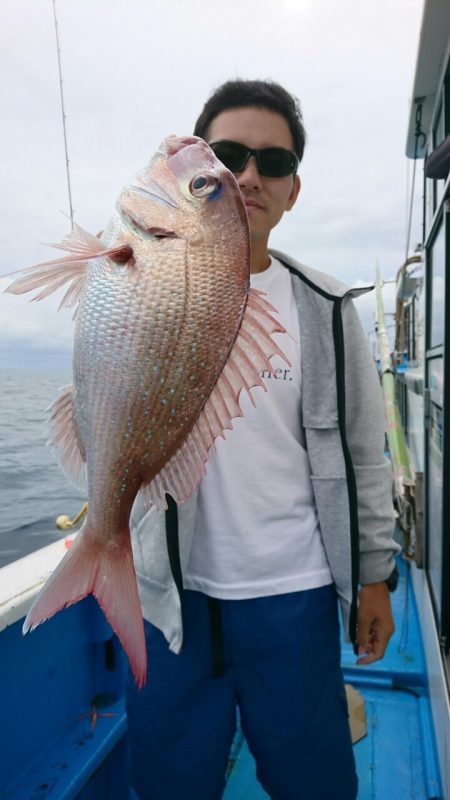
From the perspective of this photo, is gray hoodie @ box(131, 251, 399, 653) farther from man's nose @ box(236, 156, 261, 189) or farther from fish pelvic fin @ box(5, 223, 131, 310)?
fish pelvic fin @ box(5, 223, 131, 310)

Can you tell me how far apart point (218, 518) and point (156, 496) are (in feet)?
1.72

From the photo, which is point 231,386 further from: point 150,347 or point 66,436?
point 66,436

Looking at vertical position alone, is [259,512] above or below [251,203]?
below

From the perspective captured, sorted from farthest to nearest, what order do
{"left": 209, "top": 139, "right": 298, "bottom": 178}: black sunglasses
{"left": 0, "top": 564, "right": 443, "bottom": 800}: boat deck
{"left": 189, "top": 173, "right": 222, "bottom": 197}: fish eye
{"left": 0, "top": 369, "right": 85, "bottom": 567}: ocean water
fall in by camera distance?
{"left": 0, "top": 369, "right": 85, "bottom": 567}: ocean water
{"left": 0, "top": 564, "right": 443, "bottom": 800}: boat deck
{"left": 209, "top": 139, "right": 298, "bottom": 178}: black sunglasses
{"left": 189, "top": 173, "right": 222, "bottom": 197}: fish eye

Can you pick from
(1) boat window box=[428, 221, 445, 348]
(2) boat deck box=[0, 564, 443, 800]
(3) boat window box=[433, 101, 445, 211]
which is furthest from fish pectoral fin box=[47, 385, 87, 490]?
(3) boat window box=[433, 101, 445, 211]

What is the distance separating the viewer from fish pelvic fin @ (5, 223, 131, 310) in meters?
1.08

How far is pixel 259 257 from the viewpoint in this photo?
1.83m

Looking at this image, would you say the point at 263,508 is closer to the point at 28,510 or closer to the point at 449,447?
the point at 449,447

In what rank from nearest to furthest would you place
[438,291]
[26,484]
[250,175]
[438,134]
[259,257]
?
[250,175] < [259,257] < [438,291] < [438,134] < [26,484]

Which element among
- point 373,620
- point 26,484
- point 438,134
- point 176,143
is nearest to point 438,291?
point 438,134

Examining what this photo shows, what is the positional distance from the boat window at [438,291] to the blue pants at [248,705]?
1752mm

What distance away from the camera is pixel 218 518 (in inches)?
67.7

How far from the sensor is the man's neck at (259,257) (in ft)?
5.90

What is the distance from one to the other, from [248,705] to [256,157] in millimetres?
1685
